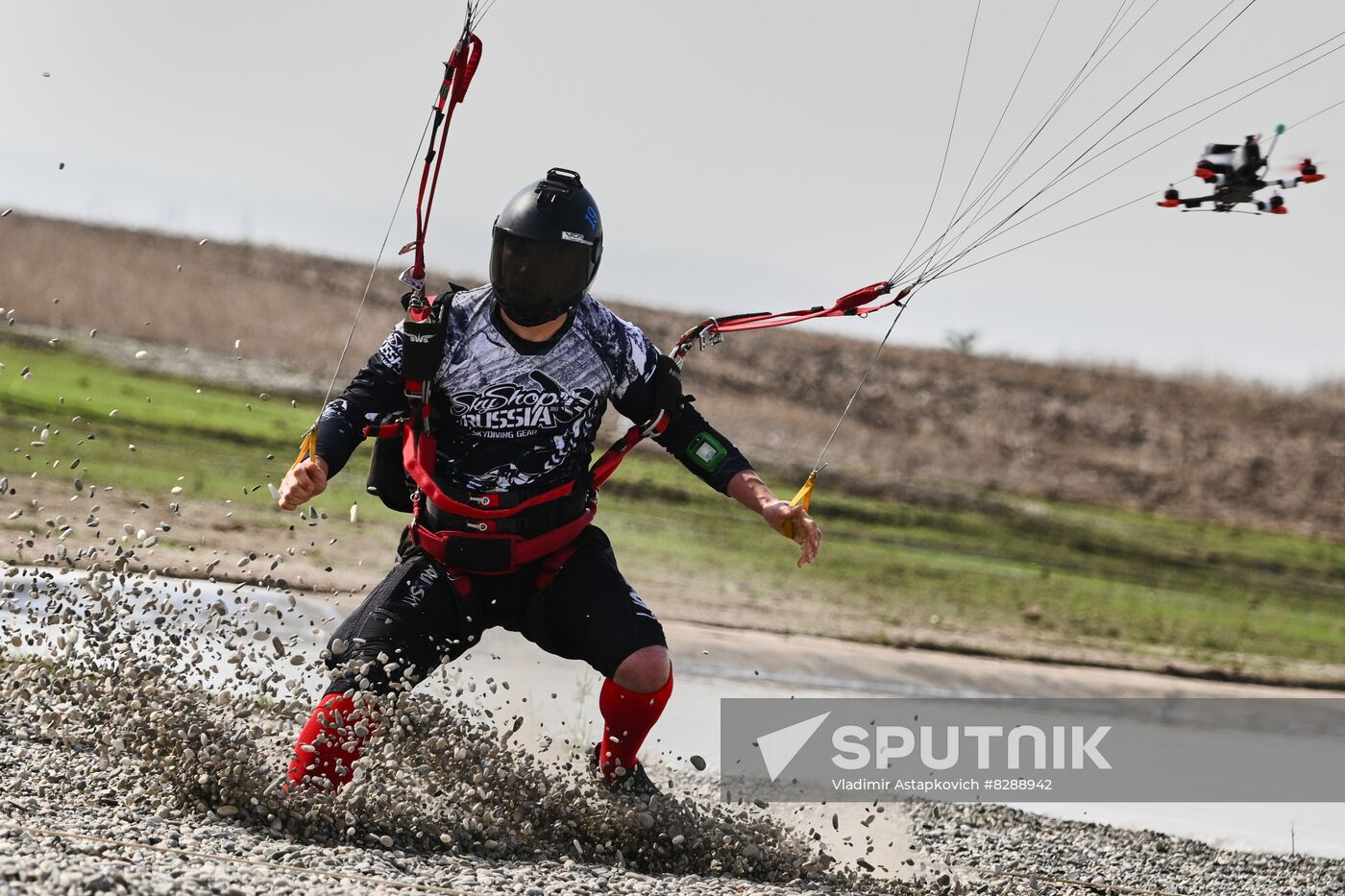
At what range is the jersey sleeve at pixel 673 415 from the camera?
16.0 feet

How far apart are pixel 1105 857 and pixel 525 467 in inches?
115

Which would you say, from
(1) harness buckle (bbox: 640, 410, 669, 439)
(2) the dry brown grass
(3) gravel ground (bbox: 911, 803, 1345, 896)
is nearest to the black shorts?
(1) harness buckle (bbox: 640, 410, 669, 439)

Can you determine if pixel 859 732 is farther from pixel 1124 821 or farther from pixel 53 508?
pixel 53 508

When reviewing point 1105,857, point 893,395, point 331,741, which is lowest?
point 331,741

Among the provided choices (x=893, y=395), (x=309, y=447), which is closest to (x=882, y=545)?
(x=893, y=395)

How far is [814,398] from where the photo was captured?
28.5m

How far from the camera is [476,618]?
4.61 meters

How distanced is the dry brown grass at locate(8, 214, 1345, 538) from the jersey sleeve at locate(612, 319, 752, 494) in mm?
18406

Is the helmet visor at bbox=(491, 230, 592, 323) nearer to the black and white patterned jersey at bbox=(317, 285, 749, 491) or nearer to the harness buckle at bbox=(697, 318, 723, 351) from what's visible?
the black and white patterned jersey at bbox=(317, 285, 749, 491)

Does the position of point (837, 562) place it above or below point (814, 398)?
below

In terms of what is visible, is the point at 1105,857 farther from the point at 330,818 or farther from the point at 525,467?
the point at 330,818

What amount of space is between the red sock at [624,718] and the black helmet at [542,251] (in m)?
1.25

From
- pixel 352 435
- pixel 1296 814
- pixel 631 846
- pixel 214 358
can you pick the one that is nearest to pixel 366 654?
pixel 352 435

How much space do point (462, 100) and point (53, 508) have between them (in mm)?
8205
